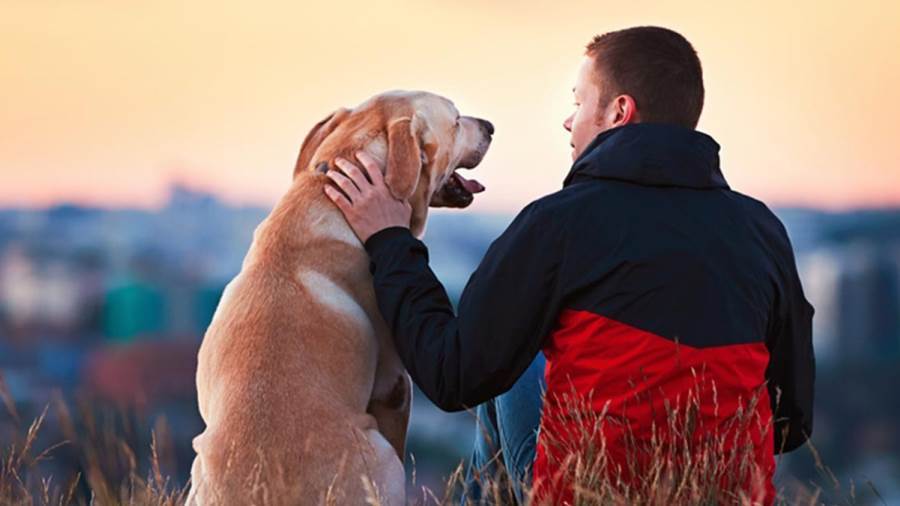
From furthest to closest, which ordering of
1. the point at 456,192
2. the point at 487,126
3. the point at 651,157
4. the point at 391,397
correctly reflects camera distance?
1. the point at 487,126
2. the point at 456,192
3. the point at 391,397
4. the point at 651,157

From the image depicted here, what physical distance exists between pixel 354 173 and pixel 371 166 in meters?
0.07

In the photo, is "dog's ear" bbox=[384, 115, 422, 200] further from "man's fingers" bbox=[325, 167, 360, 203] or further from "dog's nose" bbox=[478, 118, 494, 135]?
"dog's nose" bbox=[478, 118, 494, 135]

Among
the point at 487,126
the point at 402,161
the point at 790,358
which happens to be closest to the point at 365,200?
the point at 402,161

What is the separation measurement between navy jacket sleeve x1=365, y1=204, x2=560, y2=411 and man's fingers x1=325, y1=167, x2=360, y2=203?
0.46 meters

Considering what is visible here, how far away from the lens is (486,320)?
337 cm

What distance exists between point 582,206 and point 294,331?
99 centimetres

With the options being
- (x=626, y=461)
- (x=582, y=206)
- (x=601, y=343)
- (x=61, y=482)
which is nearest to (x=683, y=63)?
(x=582, y=206)

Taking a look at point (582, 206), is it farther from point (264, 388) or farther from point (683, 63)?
point (264, 388)

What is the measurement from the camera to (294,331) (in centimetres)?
360

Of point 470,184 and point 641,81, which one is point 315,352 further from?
point 641,81

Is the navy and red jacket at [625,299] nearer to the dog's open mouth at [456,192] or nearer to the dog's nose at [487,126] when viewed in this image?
the dog's open mouth at [456,192]

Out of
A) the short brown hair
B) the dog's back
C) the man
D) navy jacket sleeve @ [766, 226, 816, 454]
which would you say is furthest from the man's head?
the dog's back

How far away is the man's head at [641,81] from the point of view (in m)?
3.75

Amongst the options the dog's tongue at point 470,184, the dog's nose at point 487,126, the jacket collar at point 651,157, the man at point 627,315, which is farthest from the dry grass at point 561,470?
the dog's nose at point 487,126
